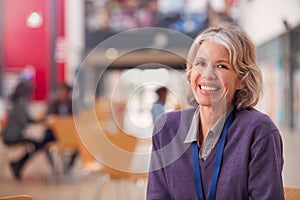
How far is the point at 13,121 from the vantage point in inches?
220

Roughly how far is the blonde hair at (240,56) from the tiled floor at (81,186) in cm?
236

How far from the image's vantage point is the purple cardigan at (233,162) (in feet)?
4.60

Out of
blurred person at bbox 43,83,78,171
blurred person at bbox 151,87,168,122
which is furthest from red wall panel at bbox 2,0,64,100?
blurred person at bbox 151,87,168,122

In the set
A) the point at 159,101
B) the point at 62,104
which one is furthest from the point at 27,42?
the point at 159,101

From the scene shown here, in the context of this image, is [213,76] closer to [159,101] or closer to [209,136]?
[209,136]

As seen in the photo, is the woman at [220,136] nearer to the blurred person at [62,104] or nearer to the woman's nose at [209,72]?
the woman's nose at [209,72]

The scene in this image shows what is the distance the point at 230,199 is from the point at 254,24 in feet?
21.3

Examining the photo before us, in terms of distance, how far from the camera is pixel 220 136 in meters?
1.49

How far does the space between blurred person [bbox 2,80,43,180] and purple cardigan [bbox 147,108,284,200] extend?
14.0 feet

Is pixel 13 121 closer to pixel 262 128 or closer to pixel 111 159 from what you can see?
pixel 111 159

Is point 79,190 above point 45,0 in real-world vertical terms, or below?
below

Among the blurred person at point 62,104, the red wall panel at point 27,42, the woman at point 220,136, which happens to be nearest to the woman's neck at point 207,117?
the woman at point 220,136

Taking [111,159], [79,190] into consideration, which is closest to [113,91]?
[111,159]

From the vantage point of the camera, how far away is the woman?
142 cm
